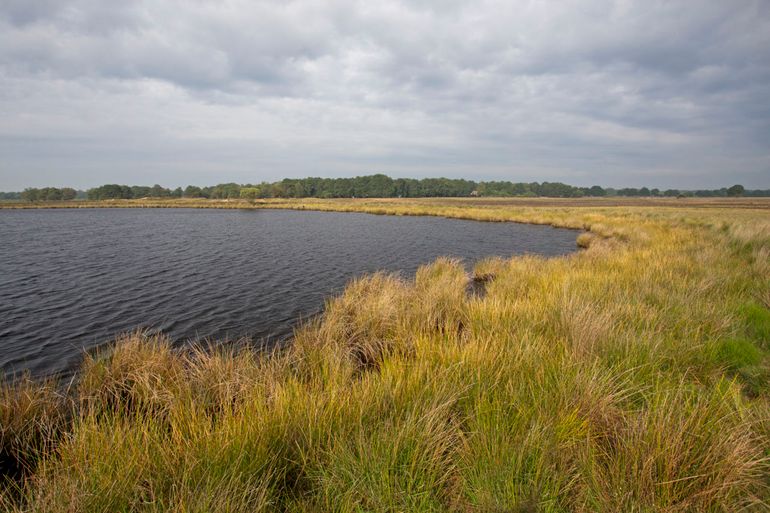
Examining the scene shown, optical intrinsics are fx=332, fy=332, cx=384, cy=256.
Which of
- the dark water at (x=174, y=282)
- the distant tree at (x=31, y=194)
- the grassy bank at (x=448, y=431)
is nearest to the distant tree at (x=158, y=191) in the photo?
the distant tree at (x=31, y=194)

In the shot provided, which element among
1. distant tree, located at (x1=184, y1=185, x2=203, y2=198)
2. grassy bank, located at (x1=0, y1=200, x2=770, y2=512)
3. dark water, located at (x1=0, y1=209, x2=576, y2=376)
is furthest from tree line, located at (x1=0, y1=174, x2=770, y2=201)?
grassy bank, located at (x1=0, y1=200, x2=770, y2=512)

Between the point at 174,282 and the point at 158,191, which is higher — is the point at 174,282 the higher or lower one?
the lower one

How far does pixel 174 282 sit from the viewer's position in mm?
13500

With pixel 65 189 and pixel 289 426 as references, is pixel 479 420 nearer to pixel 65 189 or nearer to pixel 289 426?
pixel 289 426

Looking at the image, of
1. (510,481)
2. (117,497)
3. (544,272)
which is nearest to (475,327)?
(510,481)

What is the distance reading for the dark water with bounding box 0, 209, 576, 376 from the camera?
8477mm

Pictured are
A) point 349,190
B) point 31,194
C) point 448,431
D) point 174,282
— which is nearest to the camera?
point 448,431

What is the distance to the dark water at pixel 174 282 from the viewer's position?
8.48m

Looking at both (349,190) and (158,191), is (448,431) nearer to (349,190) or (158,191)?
(349,190)

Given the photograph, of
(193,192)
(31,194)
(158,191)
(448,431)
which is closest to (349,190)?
(193,192)

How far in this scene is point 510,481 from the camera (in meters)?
2.28

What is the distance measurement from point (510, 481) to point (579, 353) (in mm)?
2708

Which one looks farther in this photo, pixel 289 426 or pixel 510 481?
pixel 289 426

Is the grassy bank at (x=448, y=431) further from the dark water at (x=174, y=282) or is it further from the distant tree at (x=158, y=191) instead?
the distant tree at (x=158, y=191)
